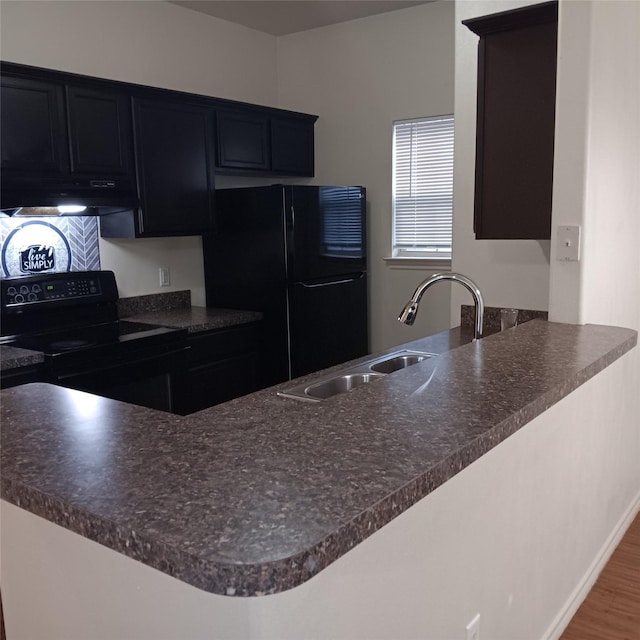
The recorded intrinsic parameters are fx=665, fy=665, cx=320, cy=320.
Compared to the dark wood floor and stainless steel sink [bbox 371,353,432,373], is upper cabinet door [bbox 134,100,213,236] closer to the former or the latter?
stainless steel sink [bbox 371,353,432,373]

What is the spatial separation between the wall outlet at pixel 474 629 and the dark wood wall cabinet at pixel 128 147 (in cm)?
254

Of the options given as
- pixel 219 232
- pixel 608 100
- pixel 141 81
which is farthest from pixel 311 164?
pixel 608 100

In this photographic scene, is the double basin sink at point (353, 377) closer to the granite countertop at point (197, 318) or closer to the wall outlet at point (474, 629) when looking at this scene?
the wall outlet at point (474, 629)

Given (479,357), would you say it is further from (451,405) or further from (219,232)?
(219,232)

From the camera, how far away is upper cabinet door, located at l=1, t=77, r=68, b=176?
2.93 m

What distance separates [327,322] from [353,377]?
1949mm

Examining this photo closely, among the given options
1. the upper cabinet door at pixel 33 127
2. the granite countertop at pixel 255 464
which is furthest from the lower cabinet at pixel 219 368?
the granite countertop at pixel 255 464

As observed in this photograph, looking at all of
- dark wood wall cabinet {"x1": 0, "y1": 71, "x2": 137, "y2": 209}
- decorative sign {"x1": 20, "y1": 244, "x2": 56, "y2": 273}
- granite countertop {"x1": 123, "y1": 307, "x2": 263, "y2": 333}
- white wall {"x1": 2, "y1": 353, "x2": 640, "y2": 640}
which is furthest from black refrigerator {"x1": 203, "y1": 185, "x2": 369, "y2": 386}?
white wall {"x1": 2, "y1": 353, "x2": 640, "y2": 640}

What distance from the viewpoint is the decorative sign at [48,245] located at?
10.9 feet

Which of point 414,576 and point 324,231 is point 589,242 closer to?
point 414,576

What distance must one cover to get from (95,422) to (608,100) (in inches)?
79.6

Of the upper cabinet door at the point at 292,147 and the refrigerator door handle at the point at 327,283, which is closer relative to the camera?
the refrigerator door handle at the point at 327,283

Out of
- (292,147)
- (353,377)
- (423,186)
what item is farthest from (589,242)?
(292,147)

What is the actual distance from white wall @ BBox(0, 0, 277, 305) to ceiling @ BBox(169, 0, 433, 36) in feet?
0.32
